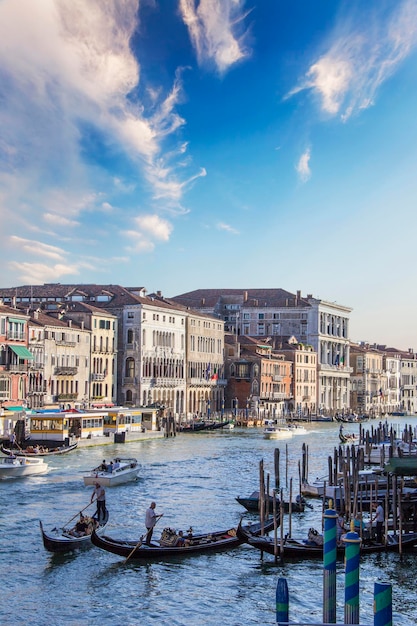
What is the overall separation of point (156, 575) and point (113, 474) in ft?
31.3

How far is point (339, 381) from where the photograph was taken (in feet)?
261

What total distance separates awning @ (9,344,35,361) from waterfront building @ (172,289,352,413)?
108ft

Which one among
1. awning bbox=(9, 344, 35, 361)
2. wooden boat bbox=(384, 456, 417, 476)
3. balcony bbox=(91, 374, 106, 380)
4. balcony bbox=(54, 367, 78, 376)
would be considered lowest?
wooden boat bbox=(384, 456, 417, 476)

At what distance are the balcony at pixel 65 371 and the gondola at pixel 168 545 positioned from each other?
2856 centimetres

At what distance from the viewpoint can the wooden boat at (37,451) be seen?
94.1 ft

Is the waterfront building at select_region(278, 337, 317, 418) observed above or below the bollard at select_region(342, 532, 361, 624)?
above

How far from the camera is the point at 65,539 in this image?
49.1ft

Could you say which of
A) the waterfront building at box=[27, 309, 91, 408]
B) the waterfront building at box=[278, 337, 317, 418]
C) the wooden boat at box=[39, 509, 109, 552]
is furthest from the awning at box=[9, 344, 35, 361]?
the waterfront building at box=[278, 337, 317, 418]

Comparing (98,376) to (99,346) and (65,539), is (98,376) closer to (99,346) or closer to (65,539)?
(99,346)

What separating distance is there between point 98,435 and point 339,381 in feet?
148

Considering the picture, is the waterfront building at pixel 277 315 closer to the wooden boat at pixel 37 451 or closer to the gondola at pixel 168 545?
the wooden boat at pixel 37 451

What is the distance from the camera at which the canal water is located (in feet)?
39.5

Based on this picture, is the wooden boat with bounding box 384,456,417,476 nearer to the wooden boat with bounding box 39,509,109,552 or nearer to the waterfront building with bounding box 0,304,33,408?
the wooden boat with bounding box 39,509,109,552

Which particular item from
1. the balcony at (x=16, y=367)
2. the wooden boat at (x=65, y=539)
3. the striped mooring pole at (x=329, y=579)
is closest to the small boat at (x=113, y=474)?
the wooden boat at (x=65, y=539)
